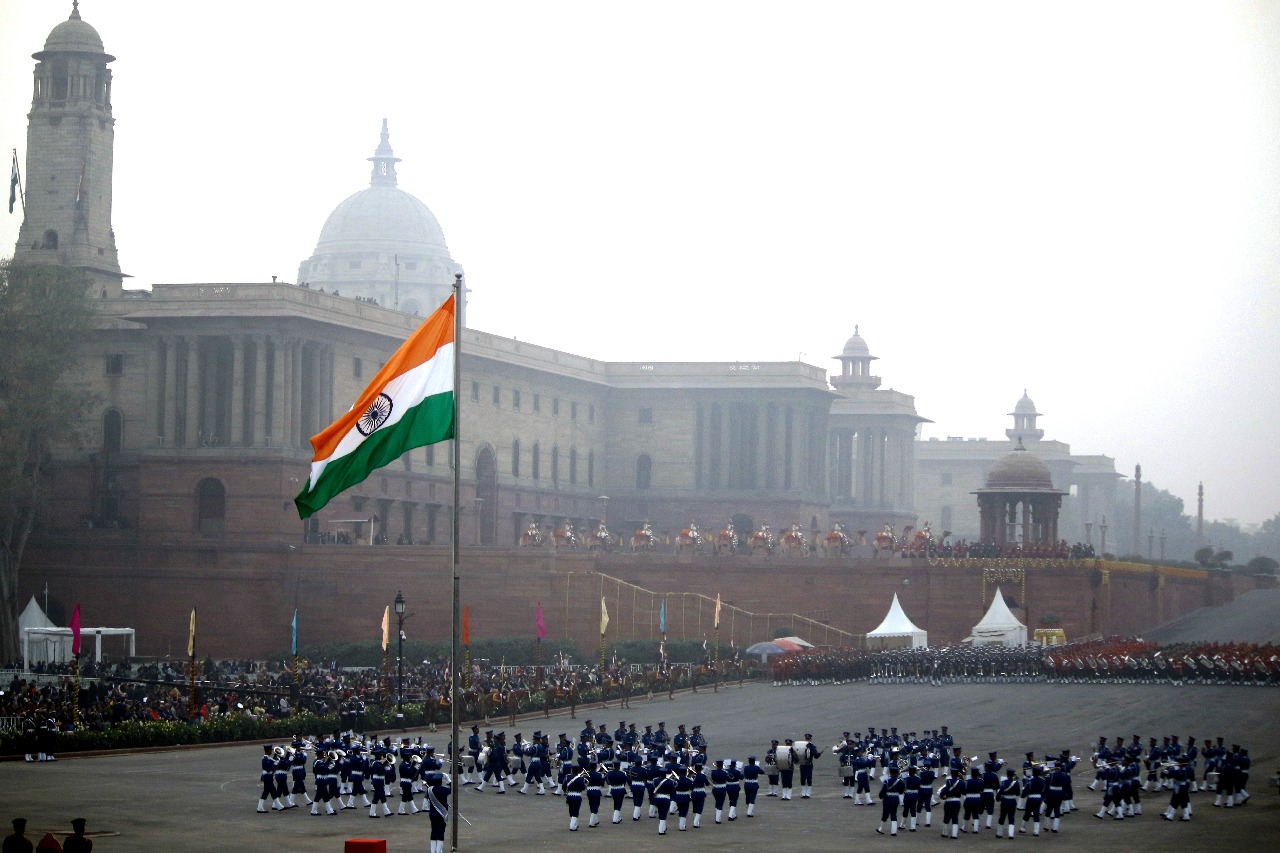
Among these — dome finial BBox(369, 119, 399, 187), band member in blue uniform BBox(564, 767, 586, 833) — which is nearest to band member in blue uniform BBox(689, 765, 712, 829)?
band member in blue uniform BBox(564, 767, 586, 833)

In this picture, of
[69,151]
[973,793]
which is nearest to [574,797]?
[973,793]

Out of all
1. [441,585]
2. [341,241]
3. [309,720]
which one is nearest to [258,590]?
[441,585]

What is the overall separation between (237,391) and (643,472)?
117 ft

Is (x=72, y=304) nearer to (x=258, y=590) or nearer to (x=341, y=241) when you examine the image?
(x=258, y=590)

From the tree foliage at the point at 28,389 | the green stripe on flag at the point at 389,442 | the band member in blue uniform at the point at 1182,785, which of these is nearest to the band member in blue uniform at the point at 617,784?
the band member in blue uniform at the point at 1182,785

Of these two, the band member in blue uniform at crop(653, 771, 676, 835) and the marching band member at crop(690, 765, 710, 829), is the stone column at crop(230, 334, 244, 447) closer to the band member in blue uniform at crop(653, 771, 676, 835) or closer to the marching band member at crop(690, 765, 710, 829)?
the marching band member at crop(690, 765, 710, 829)

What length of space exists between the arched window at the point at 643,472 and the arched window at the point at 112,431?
116ft

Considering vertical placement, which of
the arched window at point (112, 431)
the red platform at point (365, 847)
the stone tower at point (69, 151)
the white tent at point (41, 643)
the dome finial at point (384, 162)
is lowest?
the white tent at point (41, 643)

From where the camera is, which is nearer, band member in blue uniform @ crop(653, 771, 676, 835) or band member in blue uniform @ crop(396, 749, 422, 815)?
band member in blue uniform @ crop(653, 771, 676, 835)

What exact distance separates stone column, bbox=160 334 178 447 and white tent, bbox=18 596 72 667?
12707mm

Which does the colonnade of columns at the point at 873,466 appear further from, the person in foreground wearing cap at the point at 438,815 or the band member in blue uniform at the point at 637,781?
the person in foreground wearing cap at the point at 438,815

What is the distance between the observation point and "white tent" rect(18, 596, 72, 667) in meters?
80.2

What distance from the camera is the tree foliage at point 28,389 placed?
85812 mm

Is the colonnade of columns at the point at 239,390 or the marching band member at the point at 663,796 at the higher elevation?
the colonnade of columns at the point at 239,390
